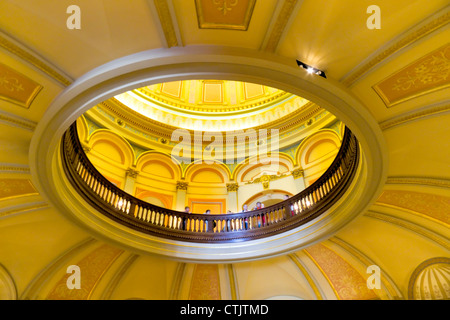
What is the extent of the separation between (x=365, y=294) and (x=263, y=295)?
11.0 ft

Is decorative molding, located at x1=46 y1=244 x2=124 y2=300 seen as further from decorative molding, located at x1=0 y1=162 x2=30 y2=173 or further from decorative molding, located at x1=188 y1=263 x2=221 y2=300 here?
decorative molding, located at x1=0 y1=162 x2=30 y2=173

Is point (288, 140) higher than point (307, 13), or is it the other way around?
point (288, 140)

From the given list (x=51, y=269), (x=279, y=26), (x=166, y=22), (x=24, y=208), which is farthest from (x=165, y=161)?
(x=279, y=26)

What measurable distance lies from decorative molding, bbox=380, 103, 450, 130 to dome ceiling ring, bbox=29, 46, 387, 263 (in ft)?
1.06

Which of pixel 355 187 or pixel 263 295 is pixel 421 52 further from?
pixel 263 295

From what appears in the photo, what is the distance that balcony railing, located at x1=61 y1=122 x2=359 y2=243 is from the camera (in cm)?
796

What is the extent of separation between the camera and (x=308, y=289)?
10.7 meters

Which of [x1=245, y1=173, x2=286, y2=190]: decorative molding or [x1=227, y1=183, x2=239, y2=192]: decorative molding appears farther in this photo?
[x1=227, y1=183, x2=239, y2=192]: decorative molding

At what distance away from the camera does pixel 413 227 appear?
8.15m

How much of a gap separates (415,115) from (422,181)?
2.02m

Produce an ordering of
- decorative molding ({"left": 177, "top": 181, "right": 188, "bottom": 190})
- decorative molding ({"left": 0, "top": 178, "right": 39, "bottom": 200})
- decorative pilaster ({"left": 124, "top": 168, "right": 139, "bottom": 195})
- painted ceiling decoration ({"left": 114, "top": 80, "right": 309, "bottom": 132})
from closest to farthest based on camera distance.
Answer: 1. decorative molding ({"left": 0, "top": 178, "right": 39, "bottom": 200})
2. decorative pilaster ({"left": 124, "top": 168, "right": 139, "bottom": 195})
3. decorative molding ({"left": 177, "top": 181, "right": 188, "bottom": 190})
4. painted ceiling decoration ({"left": 114, "top": 80, "right": 309, "bottom": 132})

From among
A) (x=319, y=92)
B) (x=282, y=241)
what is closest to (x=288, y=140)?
(x=282, y=241)

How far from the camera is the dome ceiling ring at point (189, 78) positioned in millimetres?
4914

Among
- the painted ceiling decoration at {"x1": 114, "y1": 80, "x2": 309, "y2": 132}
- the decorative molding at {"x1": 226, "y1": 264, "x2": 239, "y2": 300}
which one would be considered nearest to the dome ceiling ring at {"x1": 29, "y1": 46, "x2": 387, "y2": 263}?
the decorative molding at {"x1": 226, "y1": 264, "x2": 239, "y2": 300}
